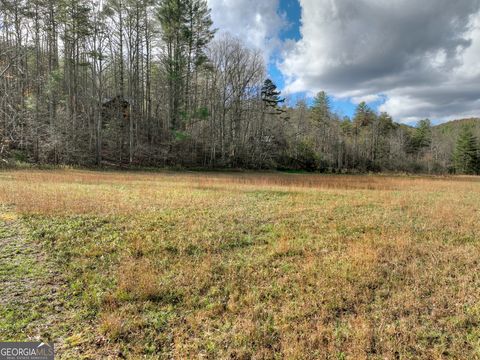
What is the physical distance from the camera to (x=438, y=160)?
62.2 metres

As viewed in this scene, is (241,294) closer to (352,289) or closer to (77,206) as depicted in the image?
(352,289)

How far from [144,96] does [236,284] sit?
32138 millimetres

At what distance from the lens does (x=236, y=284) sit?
15.3 ft

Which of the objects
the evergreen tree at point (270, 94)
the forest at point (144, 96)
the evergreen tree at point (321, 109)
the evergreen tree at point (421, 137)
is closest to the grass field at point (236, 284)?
the forest at point (144, 96)

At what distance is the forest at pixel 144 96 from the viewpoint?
2350 cm

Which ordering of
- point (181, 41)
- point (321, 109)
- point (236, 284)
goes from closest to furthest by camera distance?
point (236, 284) → point (181, 41) → point (321, 109)

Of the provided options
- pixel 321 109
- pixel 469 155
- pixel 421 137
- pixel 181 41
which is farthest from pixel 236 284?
pixel 421 137

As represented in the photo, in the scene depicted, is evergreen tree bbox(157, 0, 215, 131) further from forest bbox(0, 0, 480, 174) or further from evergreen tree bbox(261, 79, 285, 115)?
evergreen tree bbox(261, 79, 285, 115)

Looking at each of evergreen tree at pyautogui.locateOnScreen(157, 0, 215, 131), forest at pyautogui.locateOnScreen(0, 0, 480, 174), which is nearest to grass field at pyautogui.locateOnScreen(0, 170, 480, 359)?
forest at pyautogui.locateOnScreen(0, 0, 480, 174)

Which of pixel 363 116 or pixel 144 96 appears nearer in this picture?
pixel 144 96

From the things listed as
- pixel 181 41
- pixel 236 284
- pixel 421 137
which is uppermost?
pixel 181 41

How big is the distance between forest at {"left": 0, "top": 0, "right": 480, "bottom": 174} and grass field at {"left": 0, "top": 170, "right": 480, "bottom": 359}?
645 inches

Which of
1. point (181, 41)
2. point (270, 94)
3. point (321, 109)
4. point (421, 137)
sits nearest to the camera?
point (181, 41)

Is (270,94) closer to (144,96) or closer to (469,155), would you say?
(144,96)
